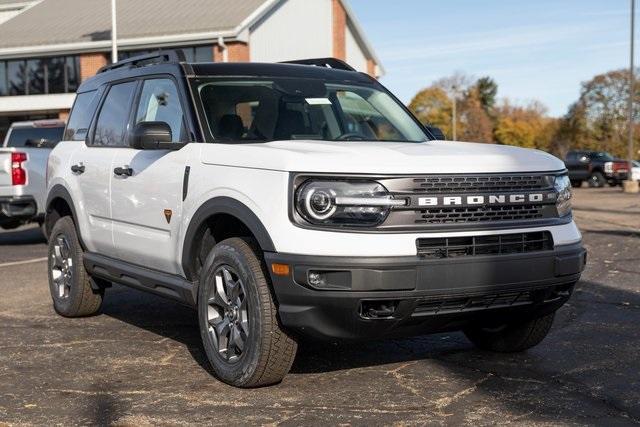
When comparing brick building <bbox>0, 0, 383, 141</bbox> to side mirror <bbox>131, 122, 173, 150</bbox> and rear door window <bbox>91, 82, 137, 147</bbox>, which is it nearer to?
rear door window <bbox>91, 82, 137, 147</bbox>

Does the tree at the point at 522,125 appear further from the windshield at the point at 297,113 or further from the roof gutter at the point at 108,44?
the windshield at the point at 297,113

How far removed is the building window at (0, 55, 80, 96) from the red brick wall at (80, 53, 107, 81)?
546 mm

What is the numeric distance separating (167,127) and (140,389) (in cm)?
156

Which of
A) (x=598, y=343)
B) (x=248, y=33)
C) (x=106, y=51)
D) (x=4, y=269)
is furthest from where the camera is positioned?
(x=106, y=51)

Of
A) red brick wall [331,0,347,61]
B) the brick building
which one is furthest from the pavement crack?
red brick wall [331,0,347,61]

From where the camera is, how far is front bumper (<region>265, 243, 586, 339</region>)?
4.41 metres

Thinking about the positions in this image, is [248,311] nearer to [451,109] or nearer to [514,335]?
[514,335]

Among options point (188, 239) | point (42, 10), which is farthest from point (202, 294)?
point (42, 10)

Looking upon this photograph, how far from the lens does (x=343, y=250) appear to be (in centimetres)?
441

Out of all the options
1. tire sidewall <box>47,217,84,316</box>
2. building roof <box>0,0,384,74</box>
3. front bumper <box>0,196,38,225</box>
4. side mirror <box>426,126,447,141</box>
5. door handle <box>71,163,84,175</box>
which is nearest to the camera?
side mirror <box>426,126,447,141</box>

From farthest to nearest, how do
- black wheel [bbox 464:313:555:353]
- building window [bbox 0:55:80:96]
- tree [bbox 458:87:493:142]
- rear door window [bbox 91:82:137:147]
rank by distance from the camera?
tree [bbox 458:87:493:142] < building window [bbox 0:55:80:96] < rear door window [bbox 91:82:137:147] < black wheel [bbox 464:313:555:353]

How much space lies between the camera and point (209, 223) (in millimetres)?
5281

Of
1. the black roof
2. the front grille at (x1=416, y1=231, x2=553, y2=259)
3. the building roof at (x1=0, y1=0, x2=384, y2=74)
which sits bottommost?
the front grille at (x1=416, y1=231, x2=553, y2=259)

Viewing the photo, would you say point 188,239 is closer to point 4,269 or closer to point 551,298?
point 551,298
